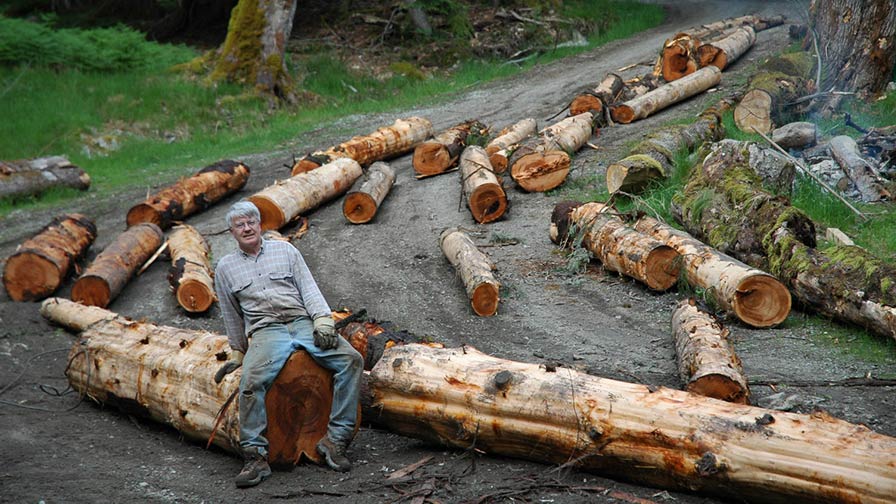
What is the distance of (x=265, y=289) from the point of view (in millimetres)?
5887

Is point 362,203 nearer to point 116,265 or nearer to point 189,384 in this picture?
point 116,265

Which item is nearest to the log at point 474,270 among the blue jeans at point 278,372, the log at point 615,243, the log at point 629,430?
the log at point 615,243

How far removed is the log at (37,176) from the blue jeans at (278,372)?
35.7ft

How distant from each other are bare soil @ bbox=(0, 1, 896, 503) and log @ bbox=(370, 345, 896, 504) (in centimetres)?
16

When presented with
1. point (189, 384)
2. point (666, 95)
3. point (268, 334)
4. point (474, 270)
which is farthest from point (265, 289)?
point (666, 95)

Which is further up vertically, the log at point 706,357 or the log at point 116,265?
the log at point 706,357

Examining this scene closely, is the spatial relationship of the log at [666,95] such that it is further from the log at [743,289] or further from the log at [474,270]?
the log at [743,289]

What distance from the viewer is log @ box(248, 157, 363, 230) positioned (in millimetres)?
11938

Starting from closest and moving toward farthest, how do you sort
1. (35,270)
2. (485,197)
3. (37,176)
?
(35,270) < (485,197) < (37,176)

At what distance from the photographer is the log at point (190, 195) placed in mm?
12414

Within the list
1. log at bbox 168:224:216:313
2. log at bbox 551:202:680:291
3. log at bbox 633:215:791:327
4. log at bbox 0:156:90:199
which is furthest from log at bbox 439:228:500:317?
log at bbox 0:156:90:199

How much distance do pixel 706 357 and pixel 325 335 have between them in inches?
105

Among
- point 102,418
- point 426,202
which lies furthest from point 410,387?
point 426,202

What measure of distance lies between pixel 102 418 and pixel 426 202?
6.63 meters
